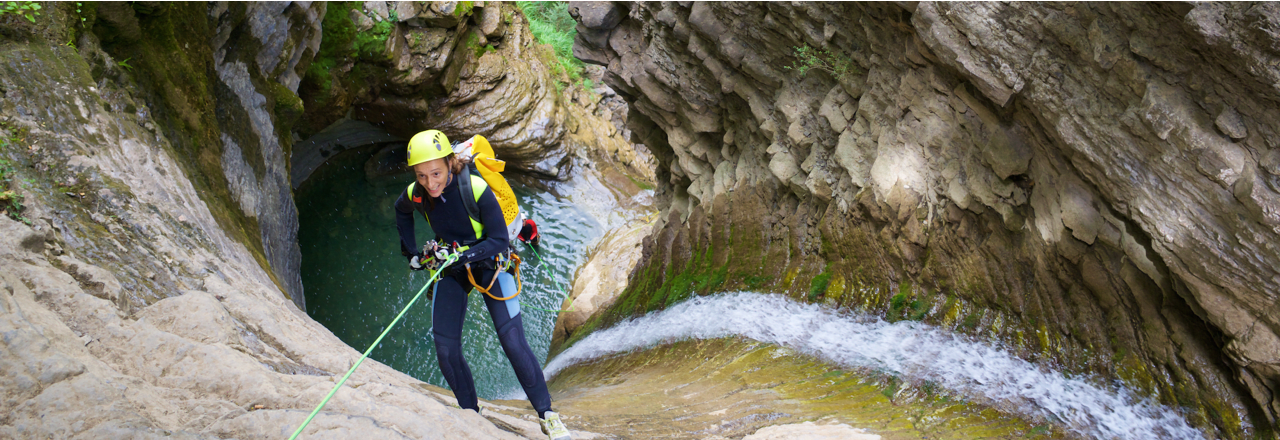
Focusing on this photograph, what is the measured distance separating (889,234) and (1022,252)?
966 millimetres

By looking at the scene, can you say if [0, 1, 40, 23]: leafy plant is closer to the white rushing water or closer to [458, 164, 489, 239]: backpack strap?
[458, 164, 489, 239]: backpack strap

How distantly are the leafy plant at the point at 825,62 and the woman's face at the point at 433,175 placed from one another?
12.0ft

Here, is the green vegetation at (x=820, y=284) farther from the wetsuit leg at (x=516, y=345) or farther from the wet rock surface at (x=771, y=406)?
the wetsuit leg at (x=516, y=345)

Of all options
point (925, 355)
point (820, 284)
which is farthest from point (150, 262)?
point (925, 355)

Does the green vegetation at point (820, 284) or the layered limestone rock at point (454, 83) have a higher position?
the green vegetation at point (820, 284)

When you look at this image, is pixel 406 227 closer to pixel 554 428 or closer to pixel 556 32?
pixel 554 428

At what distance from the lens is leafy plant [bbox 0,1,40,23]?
442 centimetres

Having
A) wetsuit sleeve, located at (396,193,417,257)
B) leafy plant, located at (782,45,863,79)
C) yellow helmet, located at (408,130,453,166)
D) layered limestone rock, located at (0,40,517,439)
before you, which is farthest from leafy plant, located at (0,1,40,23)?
leafy plant, located at (782,45,863,79)

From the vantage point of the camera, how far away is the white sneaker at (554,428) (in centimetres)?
342

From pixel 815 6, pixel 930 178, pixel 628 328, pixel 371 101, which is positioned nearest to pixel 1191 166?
pixel 930 178

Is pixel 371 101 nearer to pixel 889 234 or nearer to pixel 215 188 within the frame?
pixel 215 188

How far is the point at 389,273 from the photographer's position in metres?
11.1

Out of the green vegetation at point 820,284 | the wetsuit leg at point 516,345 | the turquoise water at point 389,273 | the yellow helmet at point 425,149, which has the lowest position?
the turquoise water at point 389,273

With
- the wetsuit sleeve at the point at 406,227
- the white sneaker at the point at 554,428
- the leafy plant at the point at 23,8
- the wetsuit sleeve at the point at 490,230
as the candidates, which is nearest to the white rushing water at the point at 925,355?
the white sneaker at the point at 554,428
